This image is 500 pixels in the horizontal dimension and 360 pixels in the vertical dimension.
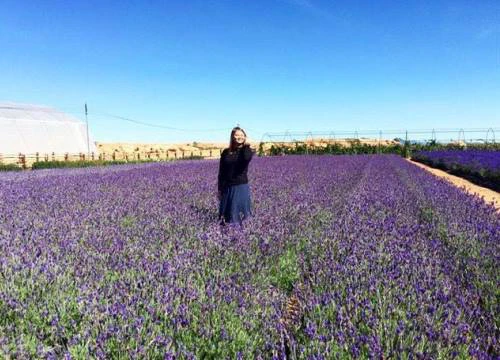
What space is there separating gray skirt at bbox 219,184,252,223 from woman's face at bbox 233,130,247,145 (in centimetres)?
57

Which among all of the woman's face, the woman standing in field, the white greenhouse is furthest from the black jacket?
the white greenhouse

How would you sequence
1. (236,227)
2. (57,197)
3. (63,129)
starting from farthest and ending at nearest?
(63,129), (57,197), (236,227)

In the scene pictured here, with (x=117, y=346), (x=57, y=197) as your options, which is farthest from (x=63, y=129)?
(x=117, y=346)

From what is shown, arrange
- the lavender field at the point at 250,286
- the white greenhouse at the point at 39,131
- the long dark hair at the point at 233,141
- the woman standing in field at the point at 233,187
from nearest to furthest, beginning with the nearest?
1. the lavender field at the point at 250,286
2. the long dark hair at the point at 233,141
3. the woman standing in field at the point at 233,187
4. the white greenhouse at the point at 39,131

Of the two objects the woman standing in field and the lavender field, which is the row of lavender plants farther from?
the woman standing in field

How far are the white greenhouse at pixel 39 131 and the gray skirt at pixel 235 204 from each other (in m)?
27.8

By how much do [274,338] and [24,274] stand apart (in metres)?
1.69

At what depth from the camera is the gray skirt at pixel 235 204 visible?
5207mm

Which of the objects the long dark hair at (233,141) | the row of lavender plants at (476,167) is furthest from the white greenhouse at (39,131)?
the long dark hair at (233,141)

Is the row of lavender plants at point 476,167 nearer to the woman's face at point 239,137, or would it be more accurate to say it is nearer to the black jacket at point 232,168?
the black jacket at point 232,168

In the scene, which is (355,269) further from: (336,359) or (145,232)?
(145,232)

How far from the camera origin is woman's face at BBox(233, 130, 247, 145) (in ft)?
16.1

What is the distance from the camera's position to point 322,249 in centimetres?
385

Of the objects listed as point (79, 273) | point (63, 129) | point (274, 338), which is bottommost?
point (274, 338)
